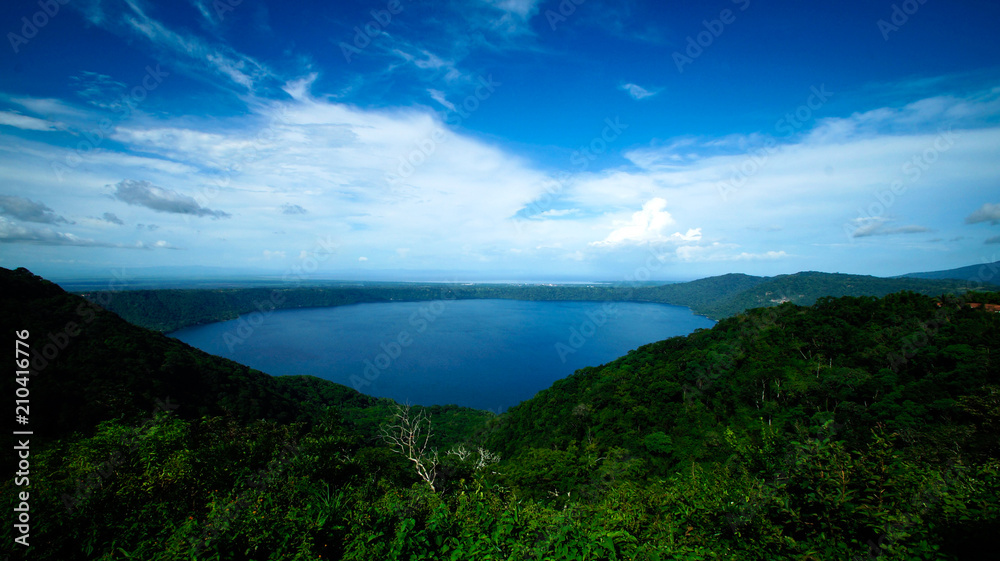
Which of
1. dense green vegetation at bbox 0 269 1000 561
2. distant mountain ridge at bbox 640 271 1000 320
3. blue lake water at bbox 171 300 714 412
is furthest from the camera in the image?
distant mountain ridge at bbox 640 271 1000 320

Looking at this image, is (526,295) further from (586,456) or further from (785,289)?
(586,456)

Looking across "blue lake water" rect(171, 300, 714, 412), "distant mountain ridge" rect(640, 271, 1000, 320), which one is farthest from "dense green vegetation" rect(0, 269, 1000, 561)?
"distant mountain ridge" rect(640, 271, 1000, 320)

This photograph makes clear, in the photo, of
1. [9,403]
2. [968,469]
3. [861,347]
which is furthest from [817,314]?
[9,403]

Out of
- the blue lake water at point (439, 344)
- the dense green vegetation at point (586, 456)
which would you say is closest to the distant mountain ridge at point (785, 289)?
the blue lake water at point (439, 344)

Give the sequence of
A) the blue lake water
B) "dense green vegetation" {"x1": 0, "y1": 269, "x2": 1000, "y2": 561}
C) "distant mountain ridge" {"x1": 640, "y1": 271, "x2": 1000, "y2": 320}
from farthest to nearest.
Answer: "distant mountain ridge" {"x1": 640, "y1": 271, "x2": 1000, "y2": 320}, the blue lake water, "dense green vegetation" {"x1": 0, "y1": 269, "x2": 1000, "y2": 561}

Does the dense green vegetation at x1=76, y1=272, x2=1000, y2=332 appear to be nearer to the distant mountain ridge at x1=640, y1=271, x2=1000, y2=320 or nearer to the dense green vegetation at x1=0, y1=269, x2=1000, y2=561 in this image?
the distant mountain ridge at x1=640, y1=271, x2=1000, y2=320

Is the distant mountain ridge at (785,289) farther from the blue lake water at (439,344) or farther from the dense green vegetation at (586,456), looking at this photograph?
the dense green vegetation at (586,456)

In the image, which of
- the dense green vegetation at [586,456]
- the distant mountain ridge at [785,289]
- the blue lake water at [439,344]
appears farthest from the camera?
the distant mountain ridge at [785,289]
